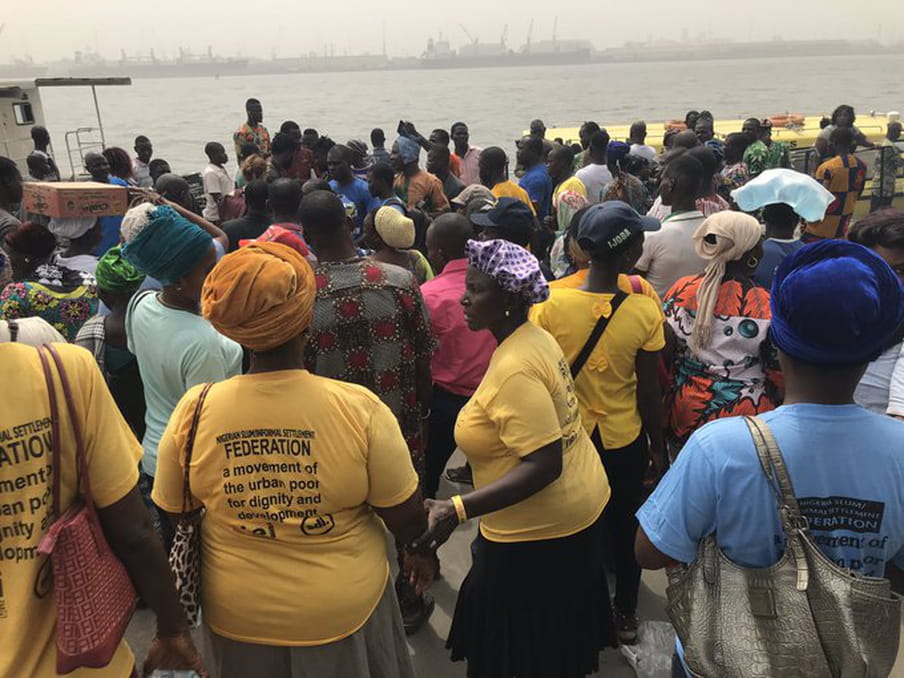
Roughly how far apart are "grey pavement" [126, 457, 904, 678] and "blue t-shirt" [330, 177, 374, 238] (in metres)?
3.61

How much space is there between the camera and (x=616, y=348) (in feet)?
9.04

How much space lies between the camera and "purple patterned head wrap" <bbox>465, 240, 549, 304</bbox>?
2.29m

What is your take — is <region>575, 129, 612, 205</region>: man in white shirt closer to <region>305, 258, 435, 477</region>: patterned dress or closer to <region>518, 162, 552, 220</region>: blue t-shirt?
<region>518, 162, 552, 220</region>: blue t-shirt

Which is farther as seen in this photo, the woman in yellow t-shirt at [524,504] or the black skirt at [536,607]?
the black skirt at [536,607]

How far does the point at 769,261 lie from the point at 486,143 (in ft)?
82.3

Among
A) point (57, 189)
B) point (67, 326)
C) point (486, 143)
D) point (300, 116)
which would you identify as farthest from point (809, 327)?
point (300, 116)

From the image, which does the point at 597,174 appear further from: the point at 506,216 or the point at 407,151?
the point at 506,216

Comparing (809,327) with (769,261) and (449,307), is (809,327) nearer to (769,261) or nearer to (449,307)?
(449,307)

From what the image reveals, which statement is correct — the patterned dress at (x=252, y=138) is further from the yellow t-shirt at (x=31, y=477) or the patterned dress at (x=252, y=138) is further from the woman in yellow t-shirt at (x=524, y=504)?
the yellow t-shirt at (x=31, y=477)

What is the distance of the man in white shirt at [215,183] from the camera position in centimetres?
781

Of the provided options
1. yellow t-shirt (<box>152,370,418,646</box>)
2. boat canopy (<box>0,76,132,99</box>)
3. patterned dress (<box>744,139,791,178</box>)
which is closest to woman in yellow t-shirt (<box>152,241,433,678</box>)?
yellow t-shirt (<box>152,370,418,646</box>)

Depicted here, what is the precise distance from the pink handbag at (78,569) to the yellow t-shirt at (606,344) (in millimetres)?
1827

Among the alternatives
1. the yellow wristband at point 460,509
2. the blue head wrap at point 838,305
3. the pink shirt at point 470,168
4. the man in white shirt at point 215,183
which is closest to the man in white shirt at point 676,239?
the yellow wristband at point 460,509

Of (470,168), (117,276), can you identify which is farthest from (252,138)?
(117,276)
